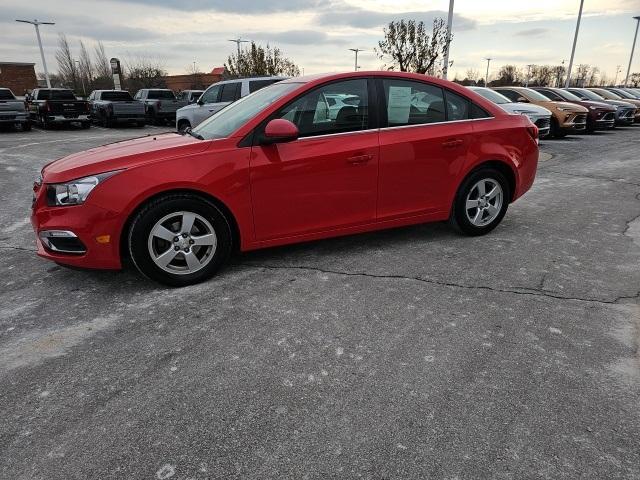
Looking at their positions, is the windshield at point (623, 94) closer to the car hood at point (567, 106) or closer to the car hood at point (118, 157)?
the car hood at point (567, 106)

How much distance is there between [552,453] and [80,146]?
14830mm

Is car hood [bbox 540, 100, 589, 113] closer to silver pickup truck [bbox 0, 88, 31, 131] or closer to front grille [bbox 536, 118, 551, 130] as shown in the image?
front grille [bbox 536, 118, 551, 130]

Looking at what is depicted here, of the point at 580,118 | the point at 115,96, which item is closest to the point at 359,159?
the point at 580,118

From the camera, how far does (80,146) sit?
Answer: 13.9m

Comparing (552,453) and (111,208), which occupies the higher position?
(111,208)

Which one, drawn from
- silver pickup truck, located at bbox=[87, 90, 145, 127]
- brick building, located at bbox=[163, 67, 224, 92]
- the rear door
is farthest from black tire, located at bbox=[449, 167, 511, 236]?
brick building, located at bbox=[163, 67, 224, 92]

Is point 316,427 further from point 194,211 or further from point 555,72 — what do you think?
point 555,72

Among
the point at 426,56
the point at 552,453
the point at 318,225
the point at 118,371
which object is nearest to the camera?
the point at 552,453

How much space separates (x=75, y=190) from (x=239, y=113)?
1.56m

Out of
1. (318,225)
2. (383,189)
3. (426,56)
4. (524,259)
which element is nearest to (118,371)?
(318,225)

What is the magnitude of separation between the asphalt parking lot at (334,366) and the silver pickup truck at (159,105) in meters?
17.9

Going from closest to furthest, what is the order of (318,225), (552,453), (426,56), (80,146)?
(552,453), (318,225), (80,146), (426,56)

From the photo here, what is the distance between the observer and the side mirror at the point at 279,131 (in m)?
3.69

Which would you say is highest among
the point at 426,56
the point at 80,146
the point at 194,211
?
the point at 426,56
